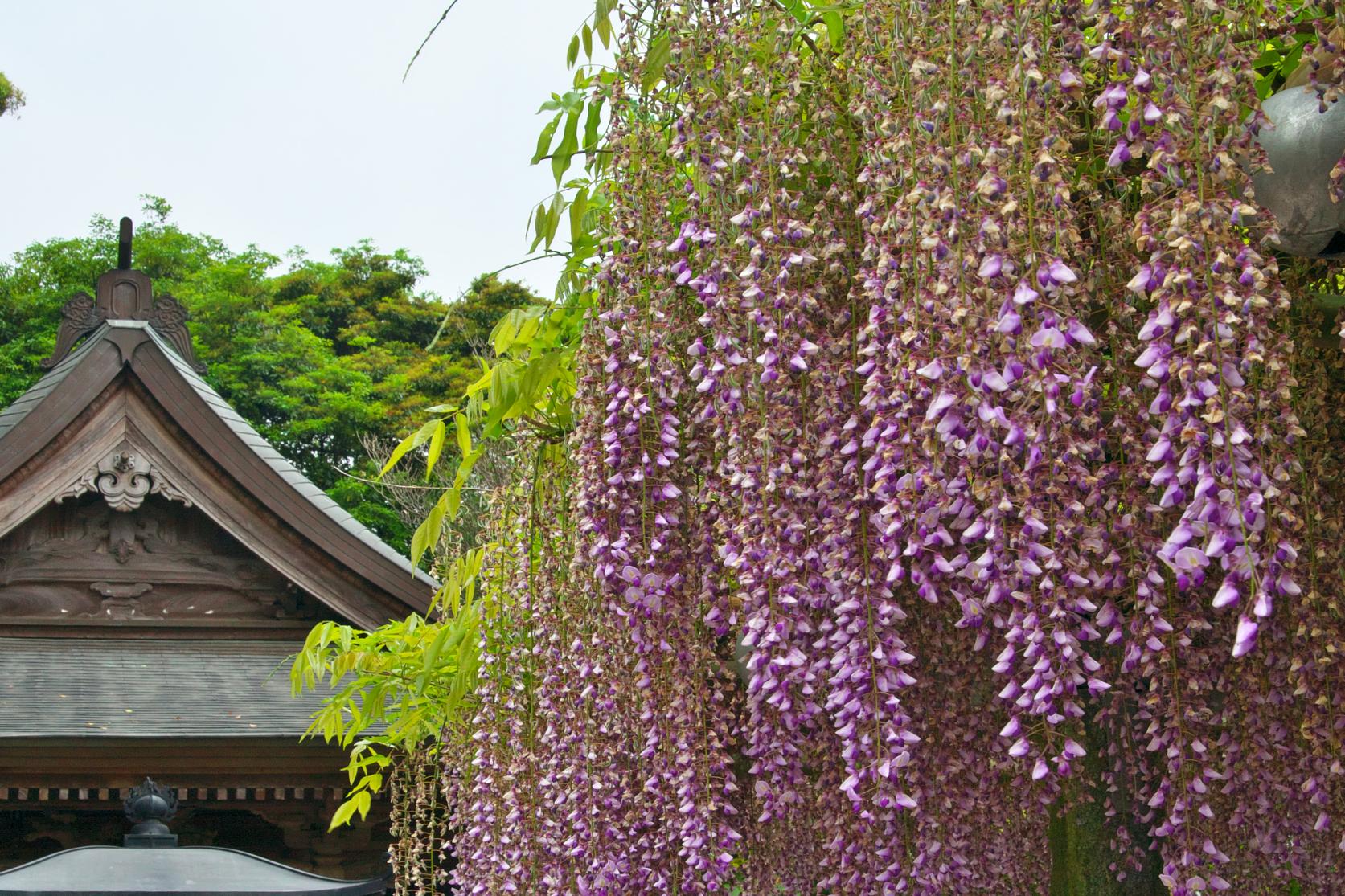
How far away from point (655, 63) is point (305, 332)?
90.4 ft

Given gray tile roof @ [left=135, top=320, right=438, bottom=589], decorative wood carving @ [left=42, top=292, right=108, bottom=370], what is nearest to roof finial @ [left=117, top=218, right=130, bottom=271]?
decorative wood carving @ [left=42, top=292, right=108, bottom=370]

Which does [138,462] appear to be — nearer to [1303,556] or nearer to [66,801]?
[66,801]

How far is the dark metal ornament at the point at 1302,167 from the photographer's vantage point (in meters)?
2.12

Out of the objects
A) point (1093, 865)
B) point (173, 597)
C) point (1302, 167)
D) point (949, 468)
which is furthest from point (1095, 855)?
point (173, 597)

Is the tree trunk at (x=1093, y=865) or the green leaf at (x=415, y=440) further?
the green leaf at (x=415, y=440)

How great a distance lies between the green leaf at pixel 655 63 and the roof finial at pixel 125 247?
678cm

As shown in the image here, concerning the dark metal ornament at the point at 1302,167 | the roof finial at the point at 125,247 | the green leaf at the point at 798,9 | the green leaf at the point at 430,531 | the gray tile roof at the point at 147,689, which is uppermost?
the roof finial at the point at 125,247

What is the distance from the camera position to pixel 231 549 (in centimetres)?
827

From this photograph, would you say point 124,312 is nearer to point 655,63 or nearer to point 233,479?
point 233,479

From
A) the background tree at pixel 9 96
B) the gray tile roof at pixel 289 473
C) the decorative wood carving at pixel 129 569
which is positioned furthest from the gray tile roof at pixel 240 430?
the background tree at pixel 9 96

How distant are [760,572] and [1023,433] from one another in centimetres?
65

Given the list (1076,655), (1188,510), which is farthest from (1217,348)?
(1076,655)

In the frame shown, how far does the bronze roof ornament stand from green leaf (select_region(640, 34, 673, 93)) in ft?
21.6

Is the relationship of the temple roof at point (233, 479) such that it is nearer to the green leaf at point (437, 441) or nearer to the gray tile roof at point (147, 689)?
Result: the gray tile roof at point (147, 689)
